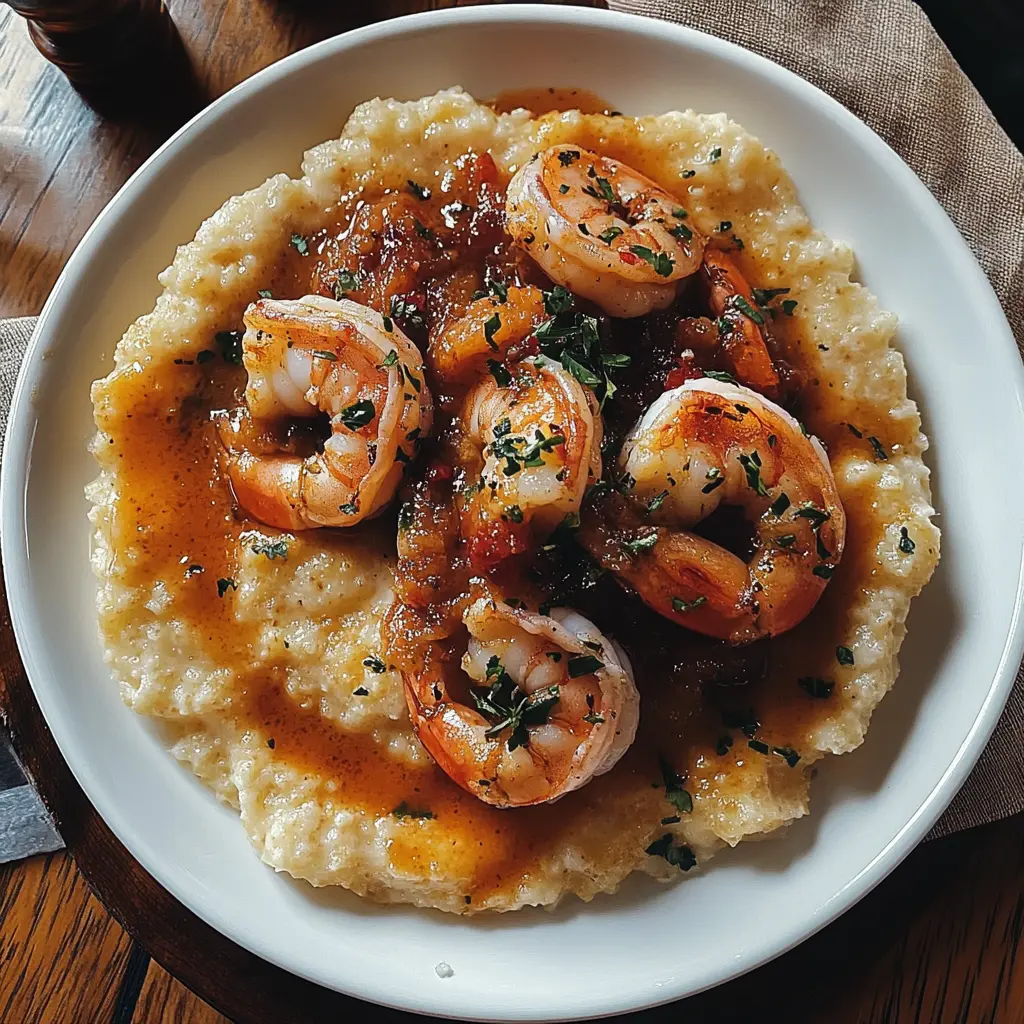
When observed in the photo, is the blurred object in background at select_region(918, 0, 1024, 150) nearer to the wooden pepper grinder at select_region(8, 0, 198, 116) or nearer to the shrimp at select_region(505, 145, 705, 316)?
the shrimp at select_region(505, 145, 705, 316)

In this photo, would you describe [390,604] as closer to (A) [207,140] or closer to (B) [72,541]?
(B) [72,541]

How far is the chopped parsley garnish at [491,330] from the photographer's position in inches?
154

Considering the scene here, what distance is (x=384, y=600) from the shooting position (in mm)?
4098

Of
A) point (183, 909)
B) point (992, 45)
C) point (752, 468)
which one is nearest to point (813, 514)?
point (752, 468)

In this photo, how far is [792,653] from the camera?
13.4 ft

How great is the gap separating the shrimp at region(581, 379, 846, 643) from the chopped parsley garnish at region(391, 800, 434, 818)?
44.9 inches

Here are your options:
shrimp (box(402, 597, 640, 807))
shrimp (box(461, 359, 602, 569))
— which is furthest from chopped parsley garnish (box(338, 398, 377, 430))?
shrimp (box(402, 597, 640, 807))

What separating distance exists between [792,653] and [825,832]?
676 millimetres

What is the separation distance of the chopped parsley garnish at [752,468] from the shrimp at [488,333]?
89 centimetres

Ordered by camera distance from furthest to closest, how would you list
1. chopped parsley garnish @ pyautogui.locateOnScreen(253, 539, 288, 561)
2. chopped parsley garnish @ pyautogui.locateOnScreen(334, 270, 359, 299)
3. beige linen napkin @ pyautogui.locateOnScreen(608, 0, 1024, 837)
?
beige linen napkin @ pyautogui.locateOnScreen(608, 0, 1024, 837) → chopped parsley garnish @ pyautogui.locateOnScreen(334, 270, 359, 299) → chopped parsley garnish @ pyautogui.locateOnScreen(253, 539, 288, 561)

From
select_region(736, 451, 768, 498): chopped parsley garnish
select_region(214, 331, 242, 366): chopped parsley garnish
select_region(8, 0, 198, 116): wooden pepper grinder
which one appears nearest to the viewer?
select_region(736, 451, 768, 498): chopped parsley garnish

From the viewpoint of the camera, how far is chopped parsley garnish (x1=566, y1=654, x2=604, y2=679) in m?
3.57

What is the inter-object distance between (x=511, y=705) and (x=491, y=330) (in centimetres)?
132

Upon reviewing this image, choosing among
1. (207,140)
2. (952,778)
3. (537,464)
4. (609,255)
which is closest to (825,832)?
(952,778)
